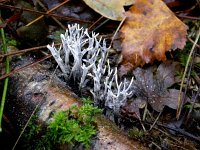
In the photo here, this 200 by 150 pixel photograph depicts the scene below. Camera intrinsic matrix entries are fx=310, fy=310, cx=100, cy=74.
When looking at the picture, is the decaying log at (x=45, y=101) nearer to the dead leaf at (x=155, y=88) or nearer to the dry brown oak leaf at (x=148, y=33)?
the dead leaf at (x=155, y=88)

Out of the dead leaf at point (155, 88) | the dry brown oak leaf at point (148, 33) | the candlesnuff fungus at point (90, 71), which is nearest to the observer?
the candlesnuff fungus at point (90, 71)

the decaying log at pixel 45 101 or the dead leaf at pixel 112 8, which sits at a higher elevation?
the dead leaf at pixel 112 8

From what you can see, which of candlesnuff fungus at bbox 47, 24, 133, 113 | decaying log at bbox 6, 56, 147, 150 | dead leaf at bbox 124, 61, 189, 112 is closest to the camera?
decaying log at bbox 6, 56, 147, 150

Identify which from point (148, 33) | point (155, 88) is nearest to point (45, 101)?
point (155, 88)

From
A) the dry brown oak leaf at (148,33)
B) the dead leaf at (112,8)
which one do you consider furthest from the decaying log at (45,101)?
the dead leaf at (112,8)

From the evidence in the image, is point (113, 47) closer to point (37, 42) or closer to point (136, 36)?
point (136, 36)

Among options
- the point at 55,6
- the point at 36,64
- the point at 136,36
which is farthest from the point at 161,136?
the point at 55,6

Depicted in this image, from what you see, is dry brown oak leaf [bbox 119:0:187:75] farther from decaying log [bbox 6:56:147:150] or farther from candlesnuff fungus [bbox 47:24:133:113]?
decaying log [bbox 6:56:147:150]

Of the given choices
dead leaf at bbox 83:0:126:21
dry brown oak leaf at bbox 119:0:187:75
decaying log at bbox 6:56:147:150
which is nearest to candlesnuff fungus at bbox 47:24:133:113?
decaying log at bbox 6:56:147:150
